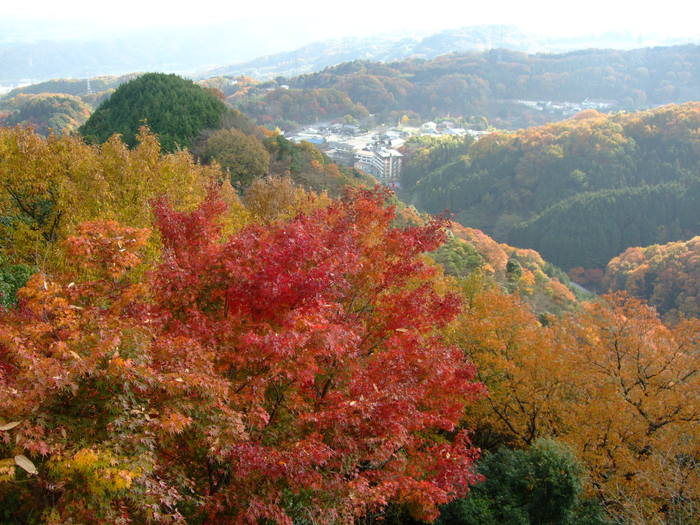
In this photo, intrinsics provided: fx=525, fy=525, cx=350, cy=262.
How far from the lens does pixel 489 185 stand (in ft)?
336

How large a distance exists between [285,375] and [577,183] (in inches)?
3747

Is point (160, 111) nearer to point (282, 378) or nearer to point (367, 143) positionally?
point (282, 378)

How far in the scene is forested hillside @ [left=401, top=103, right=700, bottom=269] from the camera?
82.7 meters

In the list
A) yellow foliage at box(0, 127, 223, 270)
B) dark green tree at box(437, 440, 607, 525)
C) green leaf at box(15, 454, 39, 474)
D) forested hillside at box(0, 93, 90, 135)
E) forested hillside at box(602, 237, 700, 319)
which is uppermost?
forested hillside at box(0, 93, 90, 135)

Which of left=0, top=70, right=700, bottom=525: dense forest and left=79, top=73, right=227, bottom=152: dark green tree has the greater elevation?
left=79, top=73, right=227, bottom=152: dark green tree

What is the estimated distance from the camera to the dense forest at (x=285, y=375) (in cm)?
630

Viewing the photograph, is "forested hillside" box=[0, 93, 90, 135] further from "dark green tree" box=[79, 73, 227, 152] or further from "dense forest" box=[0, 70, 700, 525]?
"dense forest" box=[0, 70, 700, 525]

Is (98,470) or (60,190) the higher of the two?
(60,190)

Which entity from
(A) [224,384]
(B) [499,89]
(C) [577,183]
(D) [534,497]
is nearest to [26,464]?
(A) [224,384]

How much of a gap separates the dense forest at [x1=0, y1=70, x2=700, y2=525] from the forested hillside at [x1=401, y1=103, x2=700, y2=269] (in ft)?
217

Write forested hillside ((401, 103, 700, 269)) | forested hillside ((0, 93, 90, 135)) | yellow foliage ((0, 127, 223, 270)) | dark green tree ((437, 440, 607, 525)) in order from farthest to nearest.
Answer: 1. forested hillside ((0, 93, 90, 135))
2. forested hillside ((401, 103, 700, 269))
3. yellow foliage ((0, 127, 223, 270))
4. dark green tree ((437, 440, 607, 525))

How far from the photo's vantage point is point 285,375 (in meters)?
9.06

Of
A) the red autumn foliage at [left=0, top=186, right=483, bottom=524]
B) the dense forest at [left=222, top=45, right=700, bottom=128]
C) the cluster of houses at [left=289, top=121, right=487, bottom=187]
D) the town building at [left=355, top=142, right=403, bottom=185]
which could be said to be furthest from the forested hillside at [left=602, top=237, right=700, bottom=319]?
the dense forest at [left=222, top=45, right=700, bottom=128]

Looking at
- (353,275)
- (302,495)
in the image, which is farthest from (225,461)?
(353,275)
